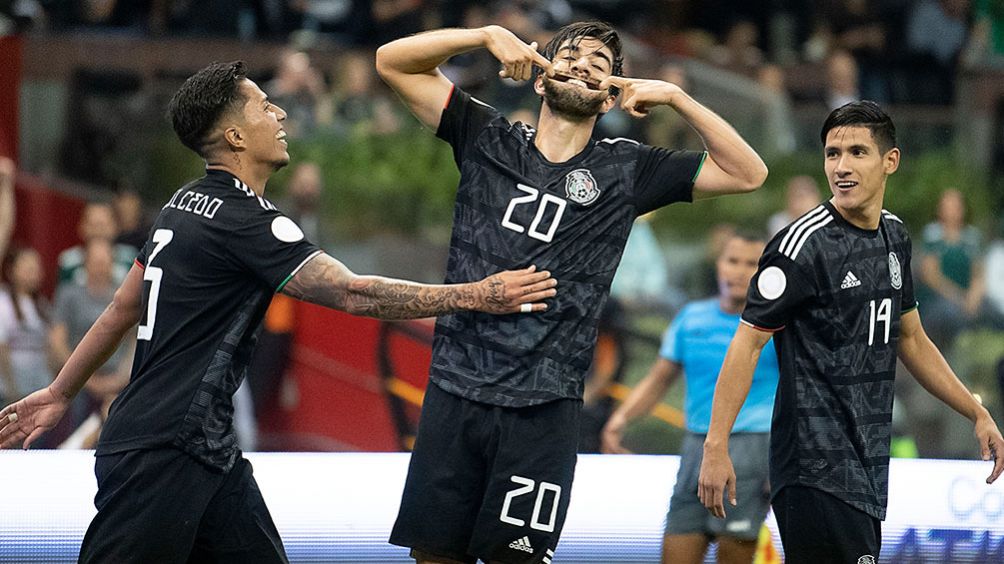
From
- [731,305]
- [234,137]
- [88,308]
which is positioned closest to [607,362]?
[731,305]

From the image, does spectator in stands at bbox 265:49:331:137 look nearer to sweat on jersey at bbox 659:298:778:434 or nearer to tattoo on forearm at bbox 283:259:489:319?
sweat on jersey at bbox 659:298:778:434

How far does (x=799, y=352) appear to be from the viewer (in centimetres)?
530

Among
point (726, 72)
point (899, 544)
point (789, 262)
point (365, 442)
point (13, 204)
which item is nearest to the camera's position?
point (789, 262)

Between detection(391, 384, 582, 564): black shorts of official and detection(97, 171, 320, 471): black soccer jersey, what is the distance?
733 mm

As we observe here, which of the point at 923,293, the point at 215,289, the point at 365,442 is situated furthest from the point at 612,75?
the point at 923,293

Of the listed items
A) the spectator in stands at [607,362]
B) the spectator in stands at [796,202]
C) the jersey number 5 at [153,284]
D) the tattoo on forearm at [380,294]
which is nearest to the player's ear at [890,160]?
the tattoo on forearm at [380,294]

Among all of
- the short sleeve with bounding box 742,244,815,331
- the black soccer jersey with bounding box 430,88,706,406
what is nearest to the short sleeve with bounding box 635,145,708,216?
the black soccer jersey with bounding box 430,88,706,406

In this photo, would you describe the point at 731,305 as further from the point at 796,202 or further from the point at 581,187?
the point at 796,202

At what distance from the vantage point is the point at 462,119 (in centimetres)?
555

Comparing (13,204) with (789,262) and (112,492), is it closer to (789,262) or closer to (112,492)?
(112,492)

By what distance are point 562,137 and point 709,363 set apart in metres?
2.15

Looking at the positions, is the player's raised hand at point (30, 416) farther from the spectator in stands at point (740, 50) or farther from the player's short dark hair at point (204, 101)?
the spectator in stands at point (740, 50)

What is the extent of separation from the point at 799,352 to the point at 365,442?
559cm

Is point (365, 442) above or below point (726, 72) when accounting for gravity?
below
